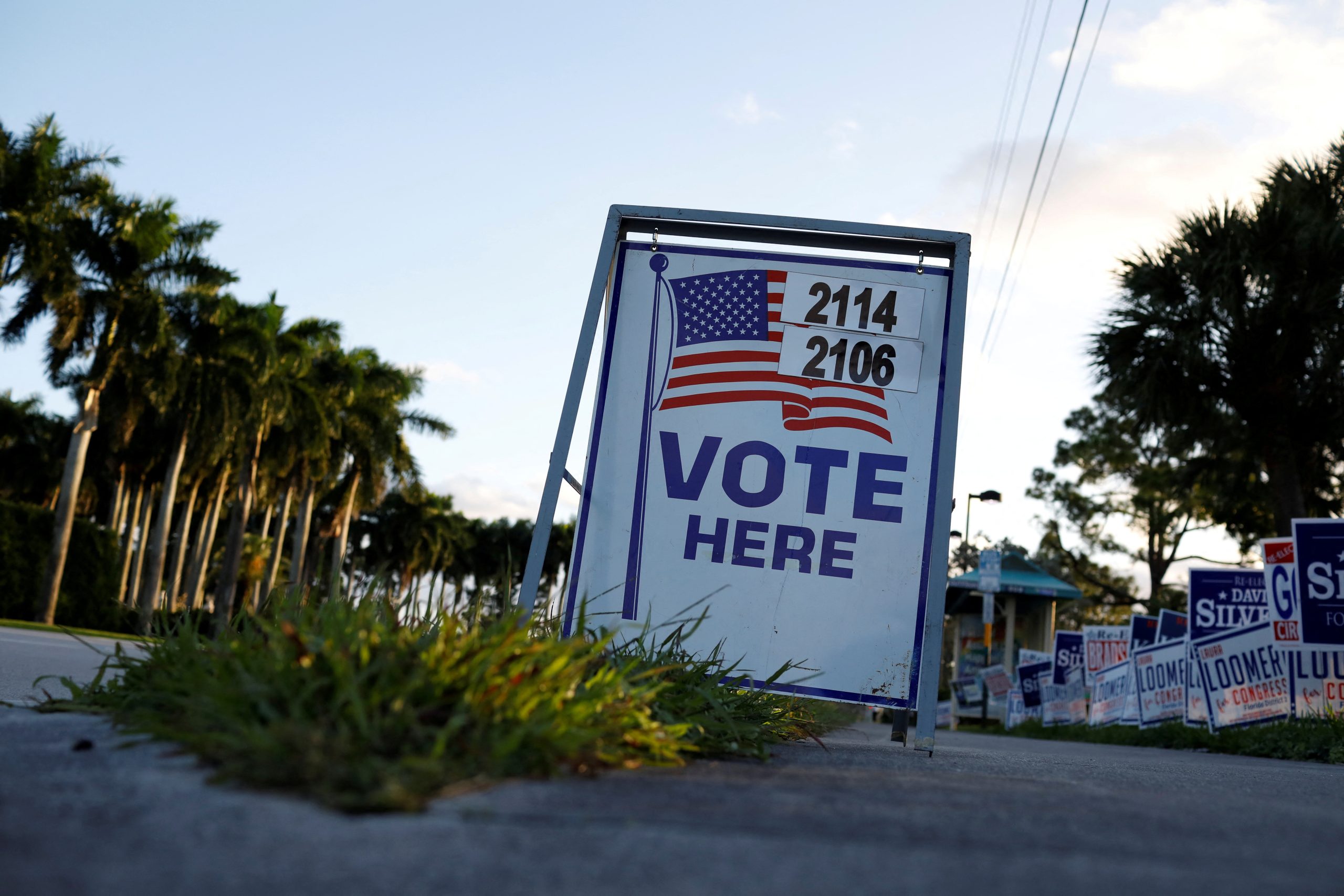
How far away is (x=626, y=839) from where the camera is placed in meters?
1.61

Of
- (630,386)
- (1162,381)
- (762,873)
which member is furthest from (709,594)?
(1162,381)

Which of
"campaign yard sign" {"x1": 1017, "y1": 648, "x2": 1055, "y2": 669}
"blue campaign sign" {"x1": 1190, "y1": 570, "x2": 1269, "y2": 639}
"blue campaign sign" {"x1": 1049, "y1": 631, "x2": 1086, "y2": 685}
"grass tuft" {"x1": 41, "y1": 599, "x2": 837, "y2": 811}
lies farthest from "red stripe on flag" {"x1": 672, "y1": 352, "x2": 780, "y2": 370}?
"campaign yard sign" {"x1": 1017, "y1": 648, "x2": 1055, "y2": 669}

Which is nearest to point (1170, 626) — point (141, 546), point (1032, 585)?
point (1032, 585)

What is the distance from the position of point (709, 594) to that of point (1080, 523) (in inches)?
1239

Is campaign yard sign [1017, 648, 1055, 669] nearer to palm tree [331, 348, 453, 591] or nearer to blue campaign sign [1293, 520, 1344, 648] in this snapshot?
blue campaign sign [1293, 520, 1344, 648]

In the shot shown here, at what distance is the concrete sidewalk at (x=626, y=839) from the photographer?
4.47 ft

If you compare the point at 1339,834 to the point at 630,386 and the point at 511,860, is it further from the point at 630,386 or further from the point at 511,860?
the point at 630,386

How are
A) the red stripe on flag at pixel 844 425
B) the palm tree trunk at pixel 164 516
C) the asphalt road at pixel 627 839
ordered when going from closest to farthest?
the asphalt road at pixel 627 839 → the red stripe on flag at pixel 844 425 → the palm tree trunk at pixel 164 516

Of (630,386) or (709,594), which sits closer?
(709,594)

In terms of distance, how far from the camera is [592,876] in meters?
1.41

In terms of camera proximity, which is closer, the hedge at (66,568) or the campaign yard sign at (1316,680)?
the campaign yard sign at (1316,680)

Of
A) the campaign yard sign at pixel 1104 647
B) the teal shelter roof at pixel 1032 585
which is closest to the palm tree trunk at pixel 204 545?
the teal shelter roof at pixel 1032 585

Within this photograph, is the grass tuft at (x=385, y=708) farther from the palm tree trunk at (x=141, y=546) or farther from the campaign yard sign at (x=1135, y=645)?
the palm tree trunk at (x=141, y=546)

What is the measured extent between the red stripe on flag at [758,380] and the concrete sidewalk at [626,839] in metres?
2.06
